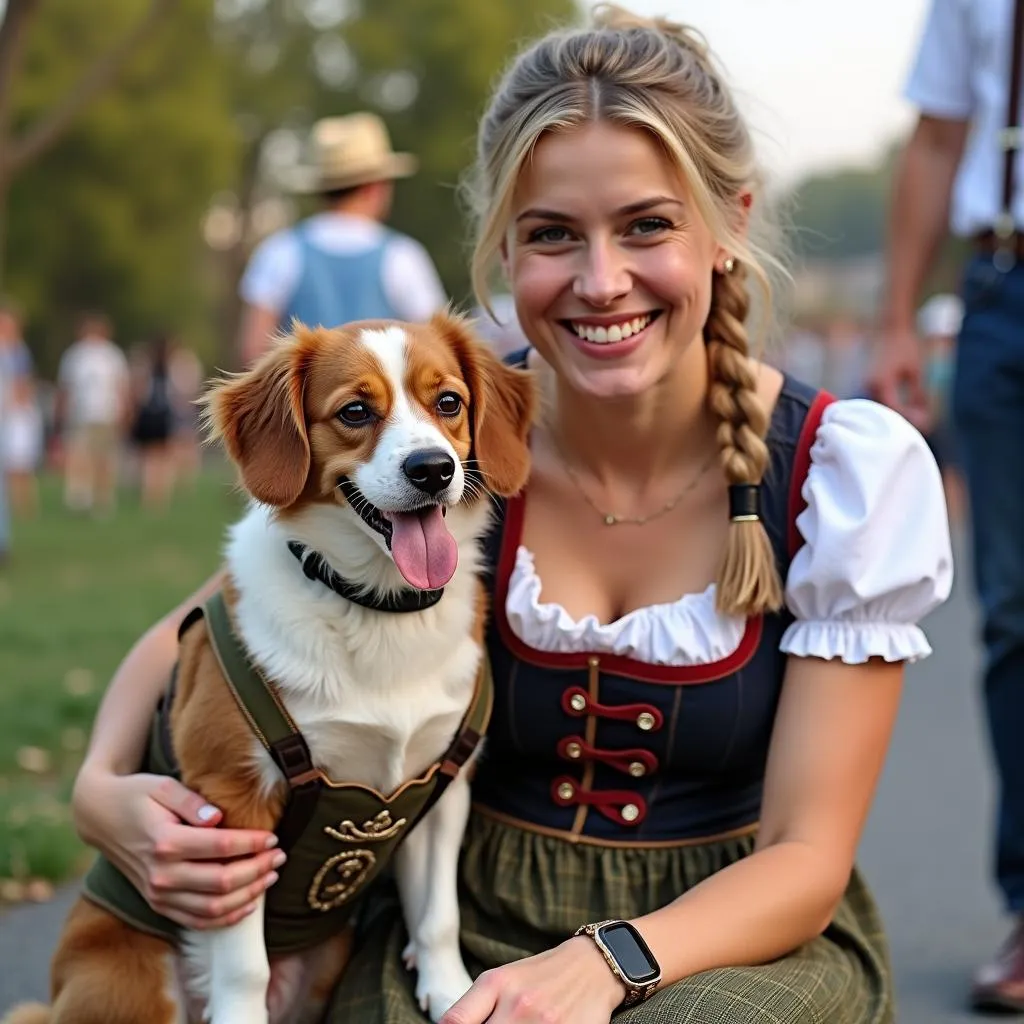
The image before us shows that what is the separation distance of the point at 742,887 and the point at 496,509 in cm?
82

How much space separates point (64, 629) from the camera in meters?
8.01

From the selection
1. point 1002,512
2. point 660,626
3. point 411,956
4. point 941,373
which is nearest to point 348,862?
point 411,956

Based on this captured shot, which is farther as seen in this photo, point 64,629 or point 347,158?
point 64,629

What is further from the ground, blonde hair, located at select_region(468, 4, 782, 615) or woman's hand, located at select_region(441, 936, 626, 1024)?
blonde hair, located at select_region(468, 4, 782, 615)

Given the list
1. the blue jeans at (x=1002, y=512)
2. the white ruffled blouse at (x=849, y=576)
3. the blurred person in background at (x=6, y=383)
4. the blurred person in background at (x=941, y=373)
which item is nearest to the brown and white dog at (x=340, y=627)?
the white ruffled blouse at (x=849, y=576)

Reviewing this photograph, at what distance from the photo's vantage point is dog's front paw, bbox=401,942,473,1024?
2.46 m

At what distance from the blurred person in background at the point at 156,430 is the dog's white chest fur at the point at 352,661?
48.7ft

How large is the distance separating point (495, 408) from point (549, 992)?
39.5 inches

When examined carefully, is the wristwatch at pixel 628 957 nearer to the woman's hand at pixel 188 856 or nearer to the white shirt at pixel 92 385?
the woman's hand at pixel 188 856

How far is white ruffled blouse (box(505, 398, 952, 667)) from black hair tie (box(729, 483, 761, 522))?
0.26 feet

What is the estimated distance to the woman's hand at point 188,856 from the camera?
2322mm

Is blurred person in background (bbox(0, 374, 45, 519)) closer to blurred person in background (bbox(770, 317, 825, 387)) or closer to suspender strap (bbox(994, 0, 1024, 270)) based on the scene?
blurred person in background (bbox(770, 317, 825, 387))

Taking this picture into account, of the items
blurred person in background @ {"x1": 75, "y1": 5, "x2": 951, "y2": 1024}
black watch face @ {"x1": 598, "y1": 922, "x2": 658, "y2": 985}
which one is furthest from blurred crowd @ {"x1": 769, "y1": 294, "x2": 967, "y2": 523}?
black watch face @ {"x1": 598, "y1": 922, "x2": 658, "y2": 985}

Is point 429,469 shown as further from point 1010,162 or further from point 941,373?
point 941,373
